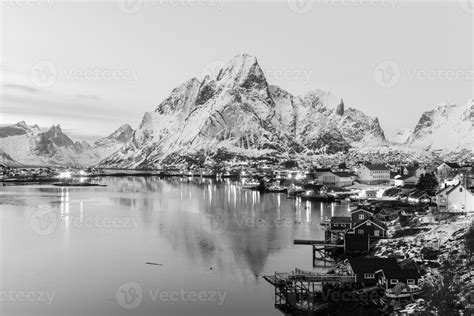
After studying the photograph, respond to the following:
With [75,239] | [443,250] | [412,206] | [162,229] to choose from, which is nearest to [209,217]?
[162,229]

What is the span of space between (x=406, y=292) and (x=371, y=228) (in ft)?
34.3

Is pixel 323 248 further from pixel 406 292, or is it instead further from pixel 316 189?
pixel 316 189

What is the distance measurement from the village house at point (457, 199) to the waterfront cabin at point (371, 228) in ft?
24.2

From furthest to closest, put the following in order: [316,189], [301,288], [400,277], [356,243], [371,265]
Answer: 1. [316,189]
2. [356,243]
3. [371,265]
4. [301,288]
5. [400,277]

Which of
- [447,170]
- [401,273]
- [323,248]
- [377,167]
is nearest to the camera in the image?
[401,273]

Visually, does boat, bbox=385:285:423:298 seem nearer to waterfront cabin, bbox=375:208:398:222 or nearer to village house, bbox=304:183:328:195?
waterfront cabin, bbox=375:208:398:222

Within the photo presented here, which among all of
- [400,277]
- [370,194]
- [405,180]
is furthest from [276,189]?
[400,277]

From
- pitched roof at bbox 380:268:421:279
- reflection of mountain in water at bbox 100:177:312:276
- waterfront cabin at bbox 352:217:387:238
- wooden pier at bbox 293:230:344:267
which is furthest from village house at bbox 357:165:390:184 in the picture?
pitched roof at bbox 380:268:421:279

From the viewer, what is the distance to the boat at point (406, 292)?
19.4 metres

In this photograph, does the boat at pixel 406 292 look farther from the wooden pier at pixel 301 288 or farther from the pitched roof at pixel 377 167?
the pitched roof at pixel 377 167

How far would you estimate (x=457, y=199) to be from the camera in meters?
34.8

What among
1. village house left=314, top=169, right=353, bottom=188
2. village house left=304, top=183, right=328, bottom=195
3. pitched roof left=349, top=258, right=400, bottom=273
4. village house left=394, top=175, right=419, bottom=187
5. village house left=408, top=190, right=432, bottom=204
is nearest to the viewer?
pitched roof left=349, top=258, right=400, bottom=273

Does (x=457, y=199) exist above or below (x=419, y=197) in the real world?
above

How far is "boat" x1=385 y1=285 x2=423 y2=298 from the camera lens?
63.5 ft
